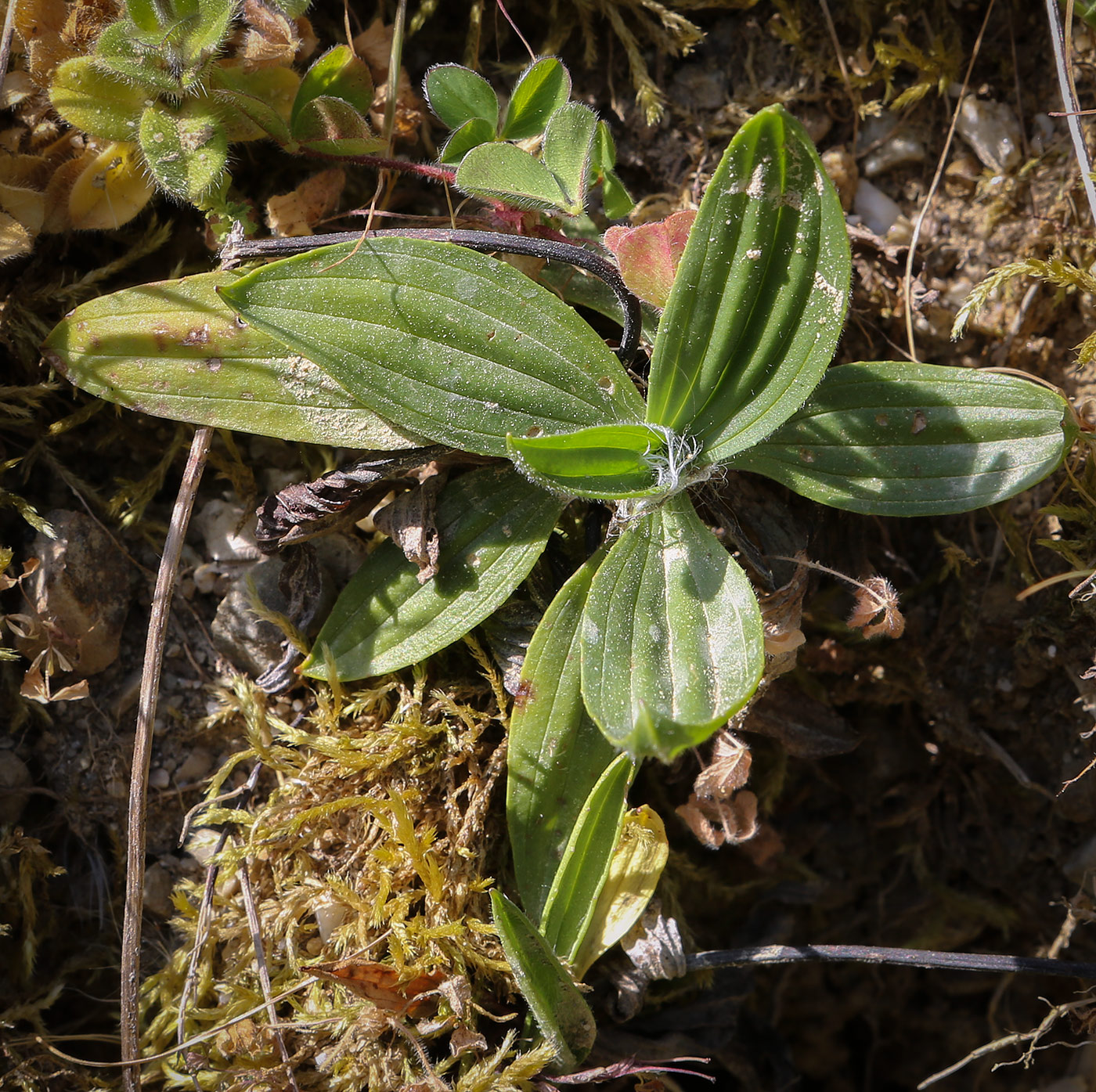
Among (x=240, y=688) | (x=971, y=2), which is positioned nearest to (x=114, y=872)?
(x=240, y=688)

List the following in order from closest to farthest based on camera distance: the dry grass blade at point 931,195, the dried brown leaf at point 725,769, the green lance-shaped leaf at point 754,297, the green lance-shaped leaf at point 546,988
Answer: the green lance-shaped leaf at point 754,297 < the green lance-shaped leaf at point 546,988 < the dried brown leaf at point 725,769 < the dry grass blade at point 931,195

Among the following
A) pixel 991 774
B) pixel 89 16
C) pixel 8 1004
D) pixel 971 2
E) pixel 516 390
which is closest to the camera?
pixel 516 390

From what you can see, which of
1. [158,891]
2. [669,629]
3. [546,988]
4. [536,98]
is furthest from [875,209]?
[158,891]

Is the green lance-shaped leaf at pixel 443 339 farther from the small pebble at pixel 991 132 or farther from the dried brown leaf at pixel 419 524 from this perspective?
the small pebble at pixel 991 132

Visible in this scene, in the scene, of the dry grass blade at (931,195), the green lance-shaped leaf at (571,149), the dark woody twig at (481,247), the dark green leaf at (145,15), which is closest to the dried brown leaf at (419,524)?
the dark woody twig at (481,247)

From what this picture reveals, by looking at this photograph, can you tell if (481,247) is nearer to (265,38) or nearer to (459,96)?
(459,96)

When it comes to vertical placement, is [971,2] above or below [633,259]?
above

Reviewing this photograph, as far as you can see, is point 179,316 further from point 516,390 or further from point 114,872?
point 114,872
